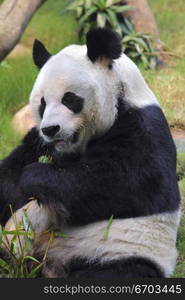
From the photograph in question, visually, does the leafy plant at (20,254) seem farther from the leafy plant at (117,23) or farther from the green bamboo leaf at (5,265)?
the leafy plant at (117,23)

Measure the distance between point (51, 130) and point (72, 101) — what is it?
28 cm

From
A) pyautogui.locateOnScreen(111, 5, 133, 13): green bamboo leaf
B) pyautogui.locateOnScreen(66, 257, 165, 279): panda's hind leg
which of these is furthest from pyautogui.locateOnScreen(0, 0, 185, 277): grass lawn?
pyautogui.locateOnScreen(66, 257, 165, 279): panda's hind leg

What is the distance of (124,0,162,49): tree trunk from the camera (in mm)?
11195

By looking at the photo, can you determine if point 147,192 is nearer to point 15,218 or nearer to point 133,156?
point 133,156

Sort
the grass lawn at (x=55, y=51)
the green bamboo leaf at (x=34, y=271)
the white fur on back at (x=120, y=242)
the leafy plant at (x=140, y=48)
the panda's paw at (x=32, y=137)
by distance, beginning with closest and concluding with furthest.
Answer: the green bamboo leaf at (x=34, y=271) → the white fur on back at (x=120, y=242) → the panda's paw at (x=32, y=137) → the grass lawn at (x=55, y=51) → the leafy plant at (x=140, y=48)

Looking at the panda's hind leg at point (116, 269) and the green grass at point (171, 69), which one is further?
the green grass at point (171, 69)

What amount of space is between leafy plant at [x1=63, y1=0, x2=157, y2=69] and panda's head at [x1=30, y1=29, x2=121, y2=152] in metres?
6.54

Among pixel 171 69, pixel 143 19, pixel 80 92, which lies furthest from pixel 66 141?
pixel 143 19

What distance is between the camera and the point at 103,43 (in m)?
4.27

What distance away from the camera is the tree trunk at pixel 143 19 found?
441 inches

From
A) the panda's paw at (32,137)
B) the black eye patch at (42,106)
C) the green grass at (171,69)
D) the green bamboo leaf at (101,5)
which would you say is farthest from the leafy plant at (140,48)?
the black eye patch at (42,106)

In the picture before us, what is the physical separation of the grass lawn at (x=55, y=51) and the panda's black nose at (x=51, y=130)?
248 centimetres

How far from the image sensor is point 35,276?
4324mm

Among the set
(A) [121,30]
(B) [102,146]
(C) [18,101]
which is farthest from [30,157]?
(A) [121,30]
